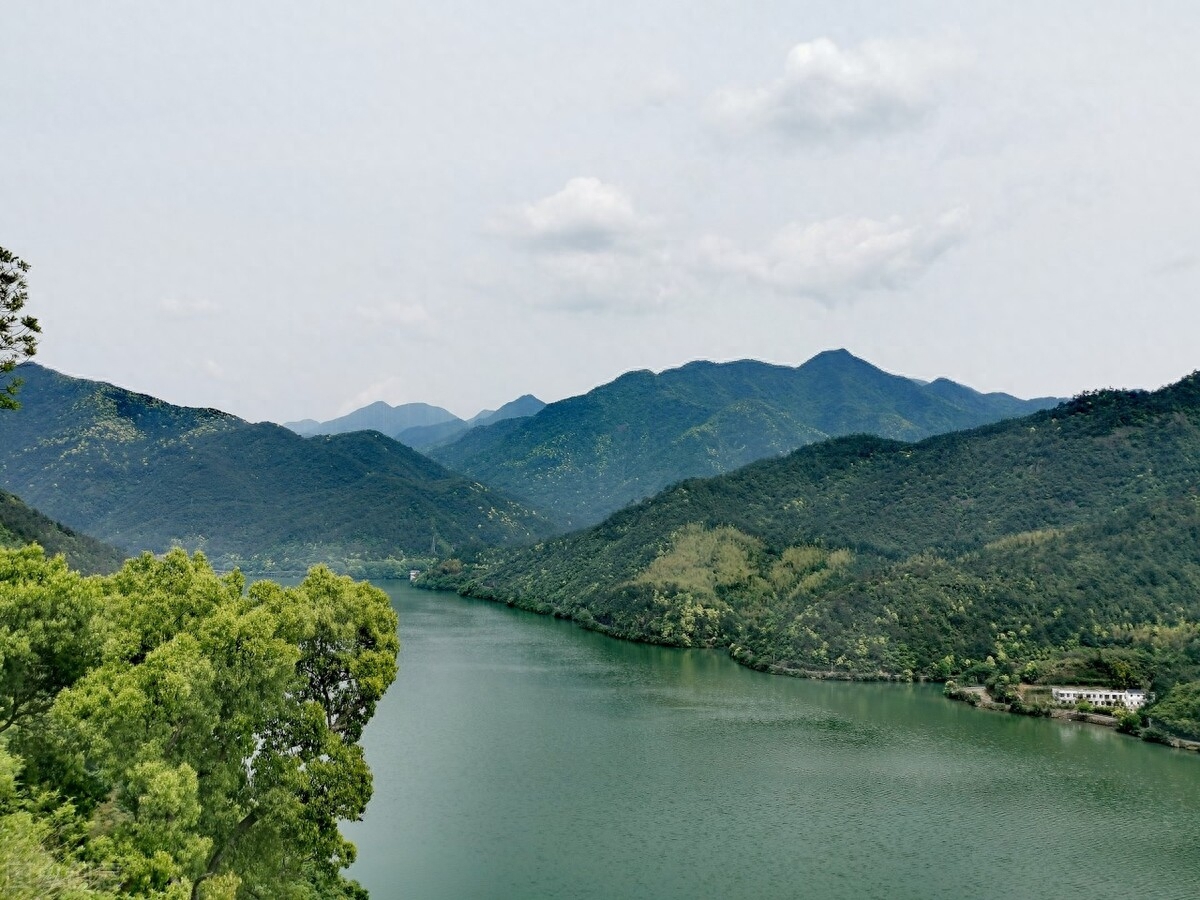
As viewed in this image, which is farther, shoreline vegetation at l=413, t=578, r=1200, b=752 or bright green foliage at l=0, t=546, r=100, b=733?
shoreline vegetation at l=413, t=578, r=1200, b=752

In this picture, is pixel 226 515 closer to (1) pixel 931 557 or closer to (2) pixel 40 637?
(1) pixel 931 557

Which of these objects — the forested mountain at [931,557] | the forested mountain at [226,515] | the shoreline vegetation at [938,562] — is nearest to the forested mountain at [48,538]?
the shoreline vegetation at [938,562]

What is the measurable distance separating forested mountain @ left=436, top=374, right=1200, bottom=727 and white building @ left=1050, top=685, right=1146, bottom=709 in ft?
5.06

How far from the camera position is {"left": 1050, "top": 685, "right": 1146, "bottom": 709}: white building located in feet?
181

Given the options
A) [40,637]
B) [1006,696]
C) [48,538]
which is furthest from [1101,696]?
[48,538]

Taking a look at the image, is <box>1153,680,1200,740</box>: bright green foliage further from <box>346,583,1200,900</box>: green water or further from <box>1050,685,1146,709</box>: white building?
<box>1050,685,1146,709</box>: white building

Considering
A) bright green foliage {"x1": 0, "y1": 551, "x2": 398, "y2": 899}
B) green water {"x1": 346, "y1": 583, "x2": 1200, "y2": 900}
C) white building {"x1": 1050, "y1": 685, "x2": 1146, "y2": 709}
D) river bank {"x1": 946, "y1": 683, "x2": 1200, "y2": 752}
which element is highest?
bright green foliage {"x1": 0, "y1": 551, "x2": 398, "y2": 899}

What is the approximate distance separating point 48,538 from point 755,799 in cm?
7472

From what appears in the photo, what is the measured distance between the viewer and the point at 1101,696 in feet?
185

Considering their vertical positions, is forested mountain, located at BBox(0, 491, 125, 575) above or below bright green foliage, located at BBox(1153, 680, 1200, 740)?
above

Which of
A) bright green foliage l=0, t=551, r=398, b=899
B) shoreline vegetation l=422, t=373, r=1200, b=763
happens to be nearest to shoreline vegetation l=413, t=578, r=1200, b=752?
shoreline vegetation l=422, t=373, r=1200, b=763

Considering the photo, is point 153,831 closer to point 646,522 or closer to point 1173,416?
point 646,522

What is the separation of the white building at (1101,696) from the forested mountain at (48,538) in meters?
77.7

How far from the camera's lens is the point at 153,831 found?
15234 mm
